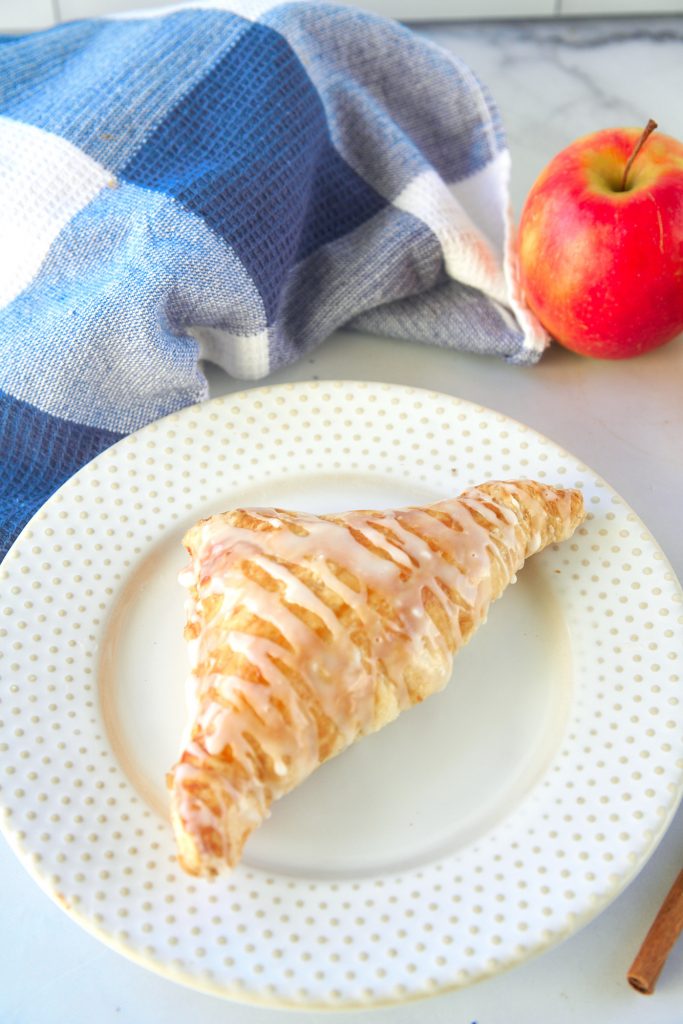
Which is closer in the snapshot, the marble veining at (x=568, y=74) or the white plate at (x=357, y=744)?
the white plate at (x=357, y=744)

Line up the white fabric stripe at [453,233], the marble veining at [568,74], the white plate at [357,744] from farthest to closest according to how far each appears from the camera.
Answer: the marble veining at [568,74]
the white fabric stripe at [453,233]
the white plate at [357,744]

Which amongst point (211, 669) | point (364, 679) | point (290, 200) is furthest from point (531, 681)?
point (290, 200)

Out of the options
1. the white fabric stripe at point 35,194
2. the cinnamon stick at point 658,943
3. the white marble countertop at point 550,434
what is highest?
the white fabric stripe at point 35,194

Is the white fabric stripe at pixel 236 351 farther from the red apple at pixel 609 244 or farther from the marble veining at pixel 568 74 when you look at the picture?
the marble veining at pixel 568 74

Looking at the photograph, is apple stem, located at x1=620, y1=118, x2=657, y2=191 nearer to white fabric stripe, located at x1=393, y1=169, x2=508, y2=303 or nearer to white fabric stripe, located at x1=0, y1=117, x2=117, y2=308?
white fabric stripe, located at x1=393, y1=169, x2=508, y2=303

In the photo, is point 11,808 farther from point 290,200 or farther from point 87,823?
point 290,200

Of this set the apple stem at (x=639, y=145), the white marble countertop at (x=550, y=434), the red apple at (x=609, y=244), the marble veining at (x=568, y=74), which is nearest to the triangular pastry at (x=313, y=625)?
the white marble countertop at (x=550, y=434)

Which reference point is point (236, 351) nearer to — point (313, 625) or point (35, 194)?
point (35, 194)

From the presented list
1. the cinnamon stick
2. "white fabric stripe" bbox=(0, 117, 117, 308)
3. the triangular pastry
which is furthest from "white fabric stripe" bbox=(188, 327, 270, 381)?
the cinnamon stick
